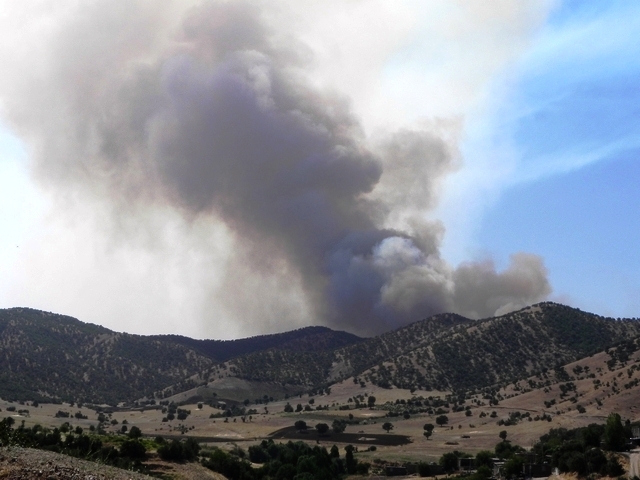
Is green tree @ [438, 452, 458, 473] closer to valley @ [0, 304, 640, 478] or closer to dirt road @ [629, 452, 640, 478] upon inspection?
valley @ [0, 304, 640, 478]

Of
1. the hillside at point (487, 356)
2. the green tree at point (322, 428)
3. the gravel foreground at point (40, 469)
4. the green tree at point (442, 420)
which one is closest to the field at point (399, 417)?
the green tree at point (442, 420)

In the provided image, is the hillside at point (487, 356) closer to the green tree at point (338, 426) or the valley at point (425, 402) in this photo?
the valley at point (425, 402)

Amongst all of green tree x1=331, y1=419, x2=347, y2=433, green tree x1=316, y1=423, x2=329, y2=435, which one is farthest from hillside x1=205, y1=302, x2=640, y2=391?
green tree x1=316, y1=423, x2=329, y2=435

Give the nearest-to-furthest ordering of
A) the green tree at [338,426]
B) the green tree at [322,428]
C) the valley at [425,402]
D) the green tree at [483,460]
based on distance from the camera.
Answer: the green tree at [483,460] < the valley at [425,402] < the green tree at [322,428] < the green tree at [338,426]

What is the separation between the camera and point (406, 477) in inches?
3255

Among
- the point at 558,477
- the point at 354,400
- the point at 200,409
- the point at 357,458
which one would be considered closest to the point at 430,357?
the point at 354,400

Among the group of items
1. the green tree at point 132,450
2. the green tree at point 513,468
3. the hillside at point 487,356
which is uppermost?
the hillside at point 487,356

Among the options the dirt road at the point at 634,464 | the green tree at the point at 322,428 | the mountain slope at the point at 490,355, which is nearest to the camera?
the dirt road at the point at 634,464

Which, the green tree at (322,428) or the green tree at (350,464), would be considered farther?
the green tree at (322,428)

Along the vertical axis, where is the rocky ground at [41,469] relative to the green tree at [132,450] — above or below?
below

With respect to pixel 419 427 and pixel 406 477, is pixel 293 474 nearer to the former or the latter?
pixel 406 477

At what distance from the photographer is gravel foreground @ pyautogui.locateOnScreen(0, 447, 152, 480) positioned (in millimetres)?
32781

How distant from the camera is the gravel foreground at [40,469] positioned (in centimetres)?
3278

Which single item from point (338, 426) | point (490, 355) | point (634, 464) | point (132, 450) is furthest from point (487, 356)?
point (132, 450)
